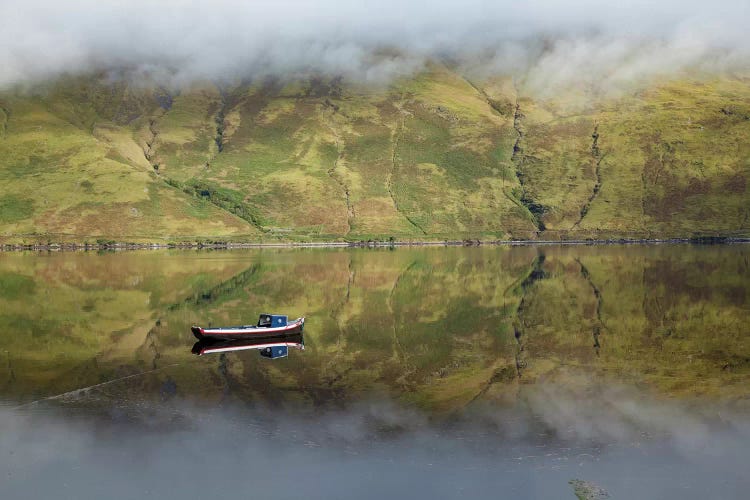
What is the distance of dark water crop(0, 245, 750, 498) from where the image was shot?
3197 centimetres

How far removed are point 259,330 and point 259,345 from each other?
1.22 metres

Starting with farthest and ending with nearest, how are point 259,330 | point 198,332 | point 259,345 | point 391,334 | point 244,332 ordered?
point 391,334, point 259,330, point 259,345, point 244,332, point 198,332

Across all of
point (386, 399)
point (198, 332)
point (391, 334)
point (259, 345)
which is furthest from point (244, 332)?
point (386, 399)

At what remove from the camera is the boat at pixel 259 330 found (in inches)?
2456

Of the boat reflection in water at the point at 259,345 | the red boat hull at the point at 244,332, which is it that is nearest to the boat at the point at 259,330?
the red boat hull at the point at 244,332

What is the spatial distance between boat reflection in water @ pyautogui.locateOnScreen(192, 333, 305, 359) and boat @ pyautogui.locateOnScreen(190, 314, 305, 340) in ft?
1.26

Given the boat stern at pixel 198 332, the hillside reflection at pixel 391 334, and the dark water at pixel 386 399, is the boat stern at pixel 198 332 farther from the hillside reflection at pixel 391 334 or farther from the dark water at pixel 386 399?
the hillside reflection at pixel 391 334

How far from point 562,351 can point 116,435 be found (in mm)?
34263

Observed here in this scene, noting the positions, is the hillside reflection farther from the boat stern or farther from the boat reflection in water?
the boat stern

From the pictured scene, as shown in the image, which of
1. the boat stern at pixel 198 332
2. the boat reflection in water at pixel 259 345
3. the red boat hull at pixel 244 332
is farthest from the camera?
the red boat hull at pixel 244 332

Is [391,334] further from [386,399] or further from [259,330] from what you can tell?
[386,399]

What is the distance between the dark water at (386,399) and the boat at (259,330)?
180cm

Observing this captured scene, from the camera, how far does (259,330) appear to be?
211 feet

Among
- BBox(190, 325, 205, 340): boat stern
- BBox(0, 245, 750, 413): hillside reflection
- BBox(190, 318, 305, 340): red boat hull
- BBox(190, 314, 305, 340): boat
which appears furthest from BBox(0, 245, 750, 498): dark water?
BBox(190, 314, 305, 340): boat
